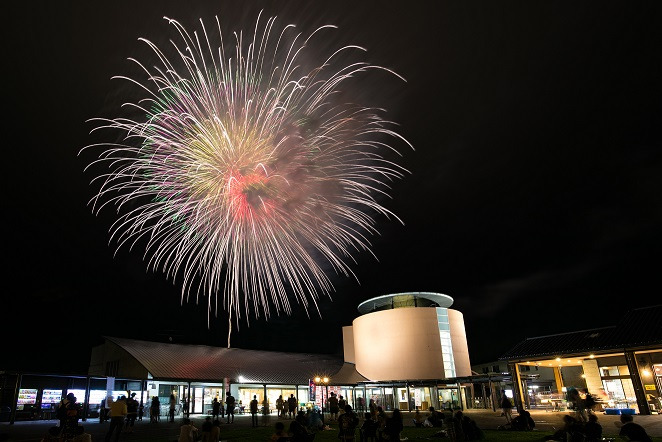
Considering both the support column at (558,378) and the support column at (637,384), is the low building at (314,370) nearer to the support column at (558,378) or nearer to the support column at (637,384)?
the support column at (558,378)

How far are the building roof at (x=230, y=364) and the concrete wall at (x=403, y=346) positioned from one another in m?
2.91

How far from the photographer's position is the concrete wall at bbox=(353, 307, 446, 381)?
50.7 m

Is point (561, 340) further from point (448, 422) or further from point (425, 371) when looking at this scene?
point (448, 422)

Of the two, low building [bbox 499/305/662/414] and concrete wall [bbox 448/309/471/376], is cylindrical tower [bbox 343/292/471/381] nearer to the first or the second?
concrete wall [bbox 448/309/471/376]

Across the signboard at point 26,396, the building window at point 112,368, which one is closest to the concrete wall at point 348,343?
the building window at point 112,368

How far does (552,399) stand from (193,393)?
30307 millimetres

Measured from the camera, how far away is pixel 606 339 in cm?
3027

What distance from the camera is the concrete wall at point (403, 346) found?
50.7 metres

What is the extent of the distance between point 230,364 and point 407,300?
24659mm

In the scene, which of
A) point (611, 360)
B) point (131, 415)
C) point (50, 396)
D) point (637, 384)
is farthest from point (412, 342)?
point (131, 415)

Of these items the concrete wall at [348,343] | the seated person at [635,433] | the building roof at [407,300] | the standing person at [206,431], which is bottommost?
the seated person at [635,433]

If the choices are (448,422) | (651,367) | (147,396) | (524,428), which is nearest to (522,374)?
(651,367)

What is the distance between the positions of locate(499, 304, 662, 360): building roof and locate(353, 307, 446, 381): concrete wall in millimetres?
16123

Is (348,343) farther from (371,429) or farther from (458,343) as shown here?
(371,429)
